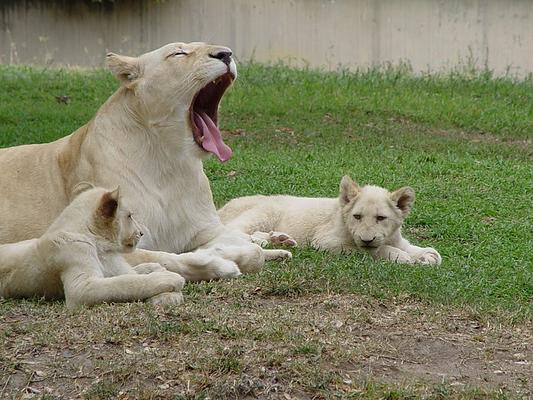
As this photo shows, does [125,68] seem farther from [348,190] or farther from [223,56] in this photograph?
[348,190]

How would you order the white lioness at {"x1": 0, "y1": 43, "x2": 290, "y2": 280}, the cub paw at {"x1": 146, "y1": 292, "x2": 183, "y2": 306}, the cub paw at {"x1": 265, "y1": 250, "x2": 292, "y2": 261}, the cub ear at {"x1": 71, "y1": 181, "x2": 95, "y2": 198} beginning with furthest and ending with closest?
the cub paw at {"x1": 265, "y1": 250, "x2": 292, "y2": 261} → the white lioness at {"x1": 0, "y1": 43, "x2": 290, "y2": 280} → the cub ear at {"x1": 71, "y1": 181, "x2": 95, "y2": 198} → the cub paw at {"x1": 146, "y1": 292, "x2": 183, "y2": 306}

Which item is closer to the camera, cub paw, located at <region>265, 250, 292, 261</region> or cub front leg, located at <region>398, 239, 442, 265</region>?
cub paw, located at <region>265, 250, 292, 261</region>

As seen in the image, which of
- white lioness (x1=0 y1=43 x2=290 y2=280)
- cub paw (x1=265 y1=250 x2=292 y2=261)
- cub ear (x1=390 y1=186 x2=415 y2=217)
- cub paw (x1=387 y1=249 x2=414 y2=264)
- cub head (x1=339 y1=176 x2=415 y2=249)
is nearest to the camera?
white lioness (x1=0 y1=43 x2=290 y2=280)

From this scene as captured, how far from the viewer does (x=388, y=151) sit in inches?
535

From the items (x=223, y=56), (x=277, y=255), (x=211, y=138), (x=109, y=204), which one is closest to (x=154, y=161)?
(x=211, y=138)

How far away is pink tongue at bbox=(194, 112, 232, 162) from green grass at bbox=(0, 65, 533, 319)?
2.66 ft

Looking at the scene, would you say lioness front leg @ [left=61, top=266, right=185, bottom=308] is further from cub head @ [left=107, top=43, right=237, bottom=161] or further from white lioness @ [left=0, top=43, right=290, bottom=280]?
cub head @ [left=107, top=43, right=237, bottom=161]

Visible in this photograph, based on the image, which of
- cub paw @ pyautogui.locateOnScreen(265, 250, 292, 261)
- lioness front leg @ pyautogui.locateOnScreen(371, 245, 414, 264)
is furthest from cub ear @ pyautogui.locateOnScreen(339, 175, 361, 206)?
cub paw @ pyautogui.locateOnScreen(265, 250, 292, 261)

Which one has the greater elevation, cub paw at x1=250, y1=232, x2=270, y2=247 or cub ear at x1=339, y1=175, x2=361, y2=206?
cub ear at x1=339, y1=175, x2=361, y2=206

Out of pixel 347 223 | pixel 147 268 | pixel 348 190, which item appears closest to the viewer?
pixel 147 268

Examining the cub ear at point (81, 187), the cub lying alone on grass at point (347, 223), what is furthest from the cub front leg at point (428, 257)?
the cub ear at point (81, 187)

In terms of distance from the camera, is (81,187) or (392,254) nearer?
(81,187)

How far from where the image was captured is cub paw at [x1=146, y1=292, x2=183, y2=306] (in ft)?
21.3

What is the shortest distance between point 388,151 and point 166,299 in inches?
291
